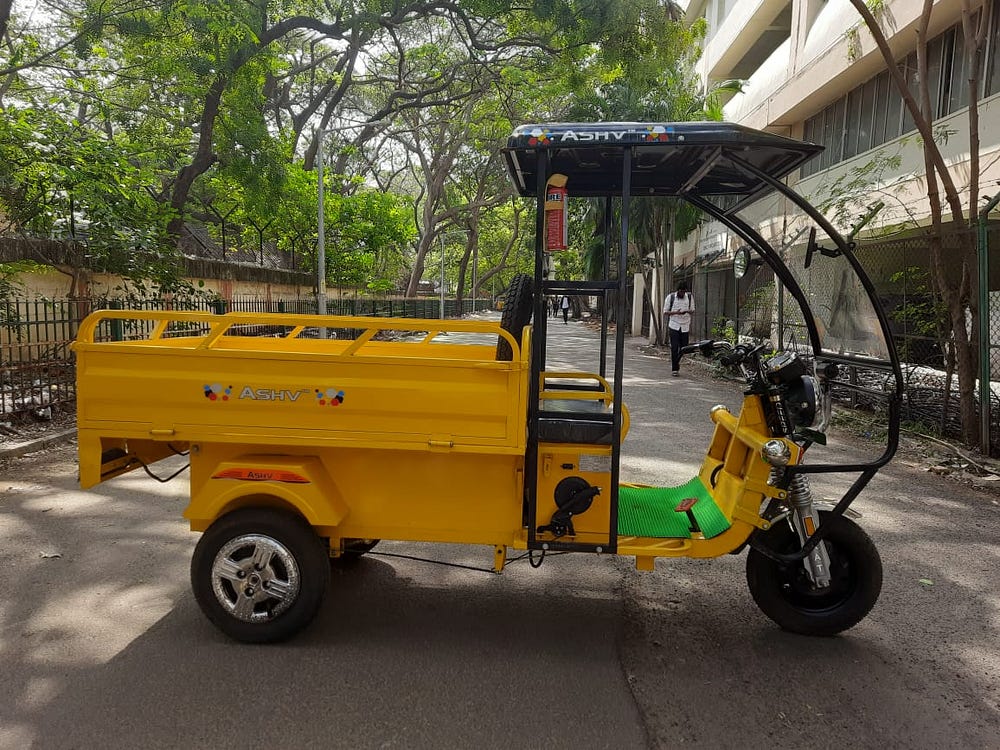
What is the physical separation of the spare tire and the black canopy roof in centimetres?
65

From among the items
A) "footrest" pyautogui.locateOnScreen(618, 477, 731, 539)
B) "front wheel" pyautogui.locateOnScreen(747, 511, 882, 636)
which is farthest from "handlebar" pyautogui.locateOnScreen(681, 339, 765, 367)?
"front wheel" pyautogui.locateOnScreen(747, 511, 882, 636)

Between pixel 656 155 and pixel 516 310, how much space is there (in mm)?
1140

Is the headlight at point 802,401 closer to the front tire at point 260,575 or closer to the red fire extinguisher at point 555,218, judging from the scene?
the red fire extinguisher at point 555,218

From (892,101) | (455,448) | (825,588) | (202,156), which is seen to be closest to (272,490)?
(455,448)

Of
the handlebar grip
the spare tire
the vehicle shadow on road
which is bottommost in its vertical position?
the vehicle shadow on road

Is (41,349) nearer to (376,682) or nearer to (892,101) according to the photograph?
(376,682)

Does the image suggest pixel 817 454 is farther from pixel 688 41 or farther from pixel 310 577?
pixel 688 41

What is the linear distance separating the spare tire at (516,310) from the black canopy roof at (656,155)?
25.5 inches

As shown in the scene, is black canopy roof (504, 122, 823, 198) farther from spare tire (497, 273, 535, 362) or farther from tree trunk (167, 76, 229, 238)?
tree trunk (167, 76, 229, 238)

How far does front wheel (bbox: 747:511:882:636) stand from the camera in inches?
140

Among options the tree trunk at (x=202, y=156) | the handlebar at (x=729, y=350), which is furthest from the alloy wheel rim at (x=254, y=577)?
the tree trunk at (x=202, y=156)

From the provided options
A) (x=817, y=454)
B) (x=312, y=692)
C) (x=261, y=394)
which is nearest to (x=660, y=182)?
(x=261, y=394)

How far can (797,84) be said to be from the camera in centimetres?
1748

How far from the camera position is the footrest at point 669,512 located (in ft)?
11.9
